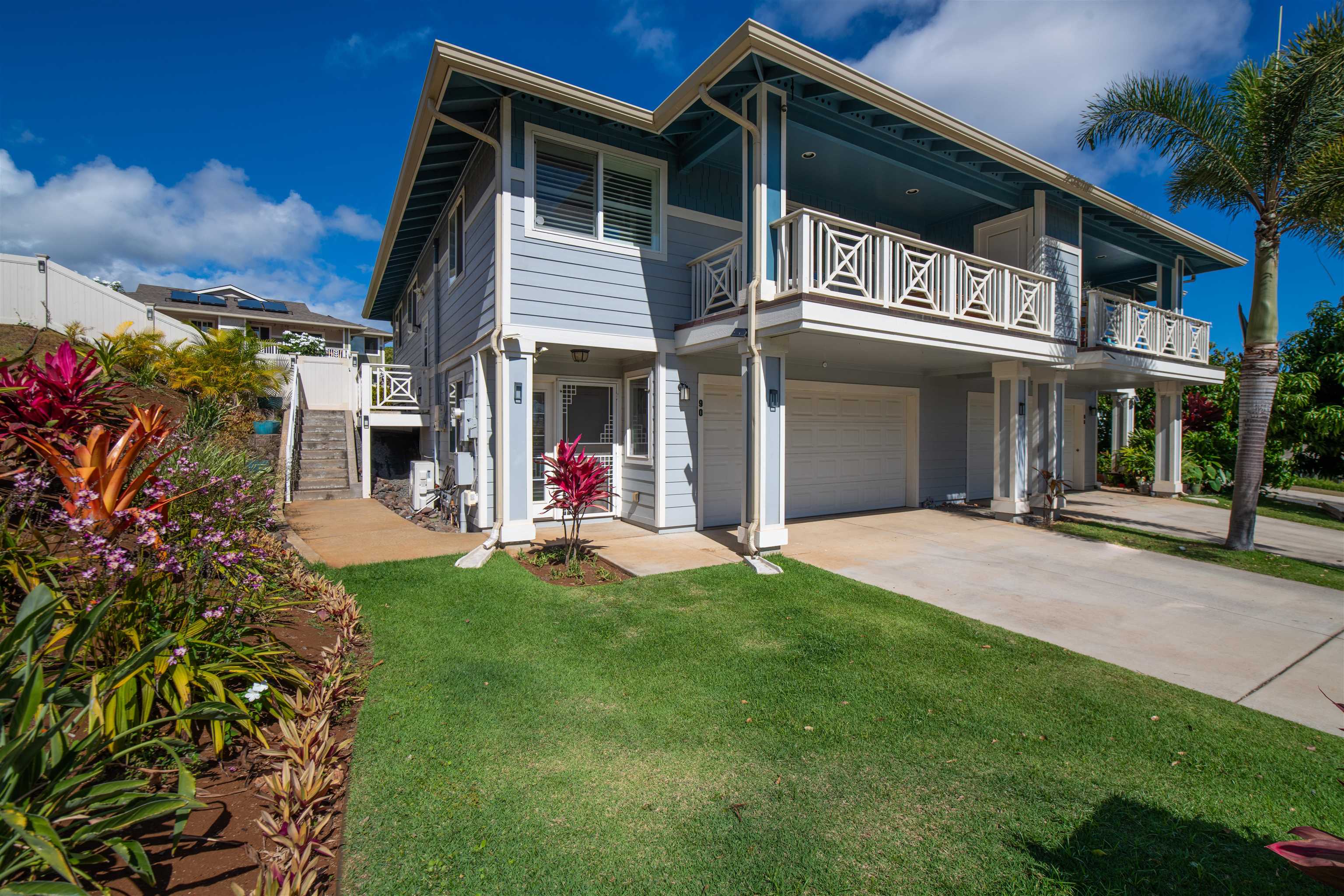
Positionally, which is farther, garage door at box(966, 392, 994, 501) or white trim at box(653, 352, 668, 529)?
garage door at box(966, 392, 994, 501)

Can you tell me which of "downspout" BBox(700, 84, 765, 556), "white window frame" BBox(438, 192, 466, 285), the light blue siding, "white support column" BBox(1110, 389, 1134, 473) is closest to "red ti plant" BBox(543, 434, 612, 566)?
"downspout" BBox(700, 84, 765, 556)

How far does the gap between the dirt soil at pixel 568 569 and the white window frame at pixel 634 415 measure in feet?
6.99

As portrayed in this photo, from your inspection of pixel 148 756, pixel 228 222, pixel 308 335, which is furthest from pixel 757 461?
pixel 228 222

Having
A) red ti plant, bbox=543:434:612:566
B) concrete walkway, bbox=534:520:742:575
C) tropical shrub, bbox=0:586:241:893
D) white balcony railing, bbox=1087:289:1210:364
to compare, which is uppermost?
white balcony railing, bbox=1087:289:1210:364

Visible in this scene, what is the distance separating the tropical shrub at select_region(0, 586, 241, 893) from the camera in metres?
1.69

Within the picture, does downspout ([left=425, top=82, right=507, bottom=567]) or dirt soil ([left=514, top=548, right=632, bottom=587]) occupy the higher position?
downspout ([left=425, top=82, right=507, bottom=567])

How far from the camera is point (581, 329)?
8109 millimetres

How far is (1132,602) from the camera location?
5668 millimetres

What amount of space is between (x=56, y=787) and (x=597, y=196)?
25.7ft

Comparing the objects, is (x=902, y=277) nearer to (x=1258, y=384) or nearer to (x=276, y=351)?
(x=1258, y=384)

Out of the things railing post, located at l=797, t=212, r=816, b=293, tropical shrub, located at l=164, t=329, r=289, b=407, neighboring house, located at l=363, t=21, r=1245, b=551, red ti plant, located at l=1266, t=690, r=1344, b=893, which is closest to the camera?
red ti plant, located at l=1266, t=690, r=1344, b=893

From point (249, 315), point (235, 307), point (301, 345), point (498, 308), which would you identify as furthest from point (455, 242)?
point (235, 307)

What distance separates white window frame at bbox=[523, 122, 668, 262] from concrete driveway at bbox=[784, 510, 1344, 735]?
4674mm

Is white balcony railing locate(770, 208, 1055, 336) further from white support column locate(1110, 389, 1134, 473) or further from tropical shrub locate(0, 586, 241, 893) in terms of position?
white support column locate(1110, 389, 1134, 473)
